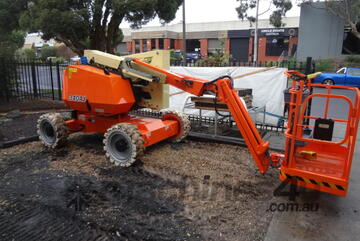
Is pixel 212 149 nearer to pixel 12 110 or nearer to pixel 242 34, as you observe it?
pixel 12 110

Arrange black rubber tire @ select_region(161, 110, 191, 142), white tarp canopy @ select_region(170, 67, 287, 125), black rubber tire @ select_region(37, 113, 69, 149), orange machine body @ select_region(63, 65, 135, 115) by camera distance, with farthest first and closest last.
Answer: white tarp canopy @ select_region(170, 67, 287, 125), black rubber tire @ select_region(161, 110, 191, 142), black rubber tire @ select_region(37, 113, 69, 149), orange machine body @ select_region(63, 65, 135, 115)

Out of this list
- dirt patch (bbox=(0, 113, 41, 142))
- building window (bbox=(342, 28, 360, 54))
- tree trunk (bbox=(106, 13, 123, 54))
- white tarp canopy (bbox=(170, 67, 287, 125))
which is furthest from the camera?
building window (bbox=(342, 28, 360, 54))

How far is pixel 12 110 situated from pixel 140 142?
22.9ft

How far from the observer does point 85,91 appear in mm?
5695

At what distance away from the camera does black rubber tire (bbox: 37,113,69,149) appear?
20.1ft

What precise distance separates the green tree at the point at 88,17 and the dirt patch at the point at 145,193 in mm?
5295

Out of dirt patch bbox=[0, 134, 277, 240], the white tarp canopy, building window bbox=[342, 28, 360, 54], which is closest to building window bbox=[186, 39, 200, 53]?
building window bbox=[342, 28, 360, 54]

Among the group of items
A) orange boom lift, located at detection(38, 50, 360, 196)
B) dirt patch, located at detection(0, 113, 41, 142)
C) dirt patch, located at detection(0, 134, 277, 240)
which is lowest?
dirt patch, located at detection(0, 134, 277, 240)

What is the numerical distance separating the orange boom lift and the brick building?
4084 cm

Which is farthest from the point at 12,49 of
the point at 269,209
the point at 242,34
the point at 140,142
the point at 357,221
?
the point at 242,34

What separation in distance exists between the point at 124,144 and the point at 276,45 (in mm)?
45164

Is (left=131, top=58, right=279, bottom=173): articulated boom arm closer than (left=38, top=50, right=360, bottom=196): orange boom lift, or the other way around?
(left=38, top=50, right=360, bottom=196): orange boom lift

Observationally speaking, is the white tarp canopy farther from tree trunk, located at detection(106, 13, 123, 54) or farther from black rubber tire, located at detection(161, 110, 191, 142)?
tree trunk, located at detection(106, 13, 123, 54)

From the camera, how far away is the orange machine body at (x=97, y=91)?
213 inches
